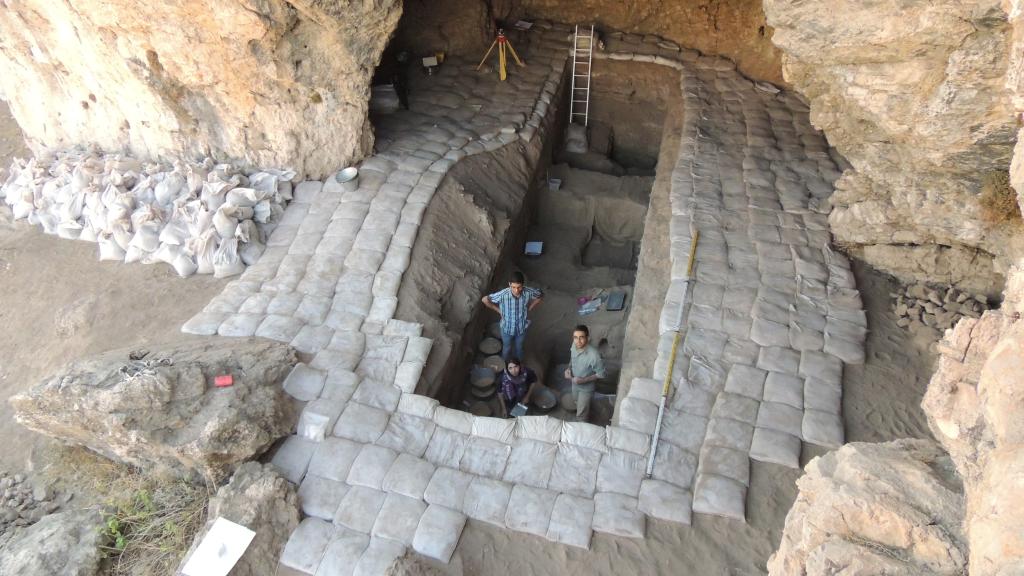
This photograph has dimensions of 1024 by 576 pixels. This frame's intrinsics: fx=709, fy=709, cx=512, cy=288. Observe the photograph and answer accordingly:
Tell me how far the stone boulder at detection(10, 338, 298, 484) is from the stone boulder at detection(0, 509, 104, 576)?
49 cm

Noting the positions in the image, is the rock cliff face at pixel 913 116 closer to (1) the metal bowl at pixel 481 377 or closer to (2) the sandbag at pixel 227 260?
(1) the metal bowl at pixel 481 377

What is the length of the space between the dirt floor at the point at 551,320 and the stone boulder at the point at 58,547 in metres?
0.92

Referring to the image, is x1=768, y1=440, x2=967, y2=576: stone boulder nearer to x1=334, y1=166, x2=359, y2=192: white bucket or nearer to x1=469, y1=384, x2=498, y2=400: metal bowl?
x1=469, y1=384, x2=498, y2=400: metal bowl

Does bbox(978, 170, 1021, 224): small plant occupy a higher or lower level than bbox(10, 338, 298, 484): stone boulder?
higher

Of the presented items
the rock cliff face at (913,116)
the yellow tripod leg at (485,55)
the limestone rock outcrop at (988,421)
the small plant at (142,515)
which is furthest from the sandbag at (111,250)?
the limestone rock outcrop at (988,421)

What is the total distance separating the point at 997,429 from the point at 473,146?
6536 millimetres

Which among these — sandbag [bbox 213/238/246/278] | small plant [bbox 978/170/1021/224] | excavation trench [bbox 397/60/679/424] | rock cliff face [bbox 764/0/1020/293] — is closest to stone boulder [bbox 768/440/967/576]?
rock cliff face [bbox 764/0/1020/293]

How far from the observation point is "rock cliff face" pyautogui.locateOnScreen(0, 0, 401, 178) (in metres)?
6.32

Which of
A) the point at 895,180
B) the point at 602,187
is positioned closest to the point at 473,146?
the point at 602,187

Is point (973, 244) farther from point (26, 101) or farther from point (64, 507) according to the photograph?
point (26, 101)

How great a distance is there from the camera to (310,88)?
6957 millimetres

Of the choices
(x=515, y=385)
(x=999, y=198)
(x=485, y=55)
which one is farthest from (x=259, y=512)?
(x=485, y=55)

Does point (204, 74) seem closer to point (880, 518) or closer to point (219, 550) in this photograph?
point (219, 550)

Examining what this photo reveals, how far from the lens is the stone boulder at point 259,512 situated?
439cm
